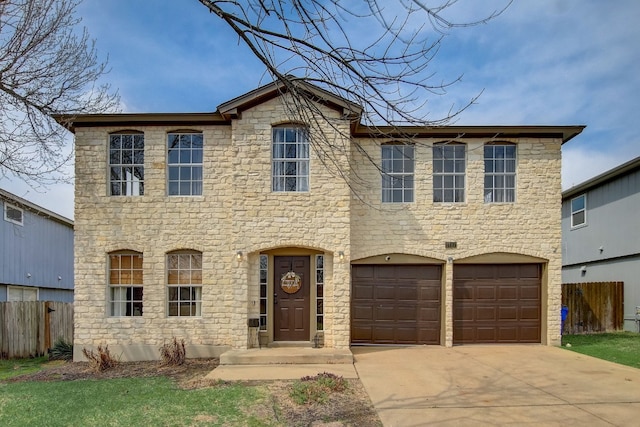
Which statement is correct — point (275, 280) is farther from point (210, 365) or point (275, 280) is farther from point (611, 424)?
point (611, 424)

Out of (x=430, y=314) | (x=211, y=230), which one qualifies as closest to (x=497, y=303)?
(x=430, y=314)

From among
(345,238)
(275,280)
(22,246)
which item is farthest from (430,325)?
(22,246)

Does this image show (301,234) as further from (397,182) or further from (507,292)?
(507,292)

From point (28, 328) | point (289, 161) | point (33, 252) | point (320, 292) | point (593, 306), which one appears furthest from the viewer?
point (33, 252)

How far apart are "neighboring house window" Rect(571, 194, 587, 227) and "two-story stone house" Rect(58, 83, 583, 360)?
817cm

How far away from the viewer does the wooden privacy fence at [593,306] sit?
15.2m

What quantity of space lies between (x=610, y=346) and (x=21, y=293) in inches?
786

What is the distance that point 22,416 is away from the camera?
6793mm

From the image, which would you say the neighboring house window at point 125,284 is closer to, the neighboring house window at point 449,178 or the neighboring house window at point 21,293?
the neighboring house window at point 21,293

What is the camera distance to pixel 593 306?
15.4 m

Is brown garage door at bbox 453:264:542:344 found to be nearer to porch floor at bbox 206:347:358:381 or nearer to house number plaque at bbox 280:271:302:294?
porch floor at bbox 206:347:358:381

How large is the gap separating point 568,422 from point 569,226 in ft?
53.0

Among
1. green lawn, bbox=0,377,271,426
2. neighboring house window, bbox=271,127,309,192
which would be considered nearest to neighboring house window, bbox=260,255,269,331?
neighboring house window, bbox=271,127,309,192

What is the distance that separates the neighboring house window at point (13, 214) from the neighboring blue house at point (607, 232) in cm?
2166
